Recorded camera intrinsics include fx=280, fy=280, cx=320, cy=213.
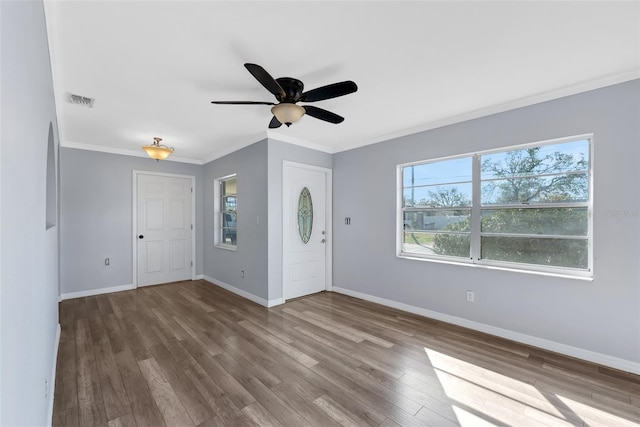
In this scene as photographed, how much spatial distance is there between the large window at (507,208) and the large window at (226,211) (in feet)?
9.80

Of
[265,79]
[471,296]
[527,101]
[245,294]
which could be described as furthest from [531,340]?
[245,294]

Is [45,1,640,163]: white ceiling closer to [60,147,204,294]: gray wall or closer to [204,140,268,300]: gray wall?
[204,140,268,300]: gray wall

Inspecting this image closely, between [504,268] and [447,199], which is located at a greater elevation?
[447,199]

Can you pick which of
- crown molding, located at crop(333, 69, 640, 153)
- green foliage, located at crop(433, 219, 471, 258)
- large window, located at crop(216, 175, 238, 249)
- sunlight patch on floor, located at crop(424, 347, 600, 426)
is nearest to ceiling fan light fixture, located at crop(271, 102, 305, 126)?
crown molding, located at crop(333, 69, 640, 153)

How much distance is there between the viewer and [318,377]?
2.28 metres

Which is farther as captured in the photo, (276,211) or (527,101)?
(276,211)

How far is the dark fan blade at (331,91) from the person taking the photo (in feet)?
6.77

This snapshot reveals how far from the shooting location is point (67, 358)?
8.43 feet

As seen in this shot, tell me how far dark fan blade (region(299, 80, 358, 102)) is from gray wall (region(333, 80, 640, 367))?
1.92 meters

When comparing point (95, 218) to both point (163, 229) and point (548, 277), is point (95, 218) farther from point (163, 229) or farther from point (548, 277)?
point (548, 277)

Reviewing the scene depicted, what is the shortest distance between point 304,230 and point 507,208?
2.80 metres

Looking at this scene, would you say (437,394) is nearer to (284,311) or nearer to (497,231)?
(497,231)

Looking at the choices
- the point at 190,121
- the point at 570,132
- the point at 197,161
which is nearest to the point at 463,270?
the point at 570,132

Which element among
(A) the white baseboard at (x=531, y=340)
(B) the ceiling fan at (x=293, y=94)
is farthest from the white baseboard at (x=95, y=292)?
(A) the white baseboard at (x=531, y=340)
